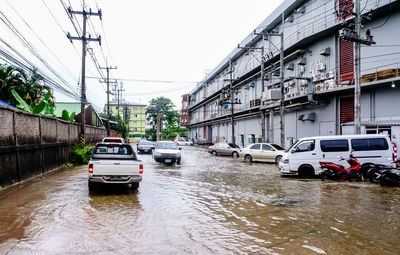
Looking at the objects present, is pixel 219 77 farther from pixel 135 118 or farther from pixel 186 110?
pixel 135 118

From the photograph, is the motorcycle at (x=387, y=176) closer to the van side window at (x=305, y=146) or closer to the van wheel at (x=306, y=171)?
the van wheel at (x=306, y=171)

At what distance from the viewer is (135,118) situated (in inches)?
4712

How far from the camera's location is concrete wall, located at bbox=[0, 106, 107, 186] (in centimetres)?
967

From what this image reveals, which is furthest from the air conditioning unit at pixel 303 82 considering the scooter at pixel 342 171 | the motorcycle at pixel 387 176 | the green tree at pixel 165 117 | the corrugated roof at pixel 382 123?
the green tree at pixel 165 117

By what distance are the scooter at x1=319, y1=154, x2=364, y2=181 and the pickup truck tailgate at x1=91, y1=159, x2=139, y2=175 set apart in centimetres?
834

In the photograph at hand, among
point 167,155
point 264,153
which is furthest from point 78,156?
point 264,153

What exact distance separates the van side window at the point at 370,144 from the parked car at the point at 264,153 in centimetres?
809

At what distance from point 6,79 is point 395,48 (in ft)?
94.8

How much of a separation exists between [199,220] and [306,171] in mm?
8938

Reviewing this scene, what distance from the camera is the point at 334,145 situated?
544 inches

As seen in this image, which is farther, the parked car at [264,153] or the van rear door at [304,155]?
the parked car at [264,153]

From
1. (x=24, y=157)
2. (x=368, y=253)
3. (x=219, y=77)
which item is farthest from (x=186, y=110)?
(x=368, y=253)

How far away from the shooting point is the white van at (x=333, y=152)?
13.4m

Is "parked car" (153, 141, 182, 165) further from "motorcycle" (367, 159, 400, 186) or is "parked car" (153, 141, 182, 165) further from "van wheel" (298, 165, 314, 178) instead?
"motorcycle" (367, 159, 400, 186)
